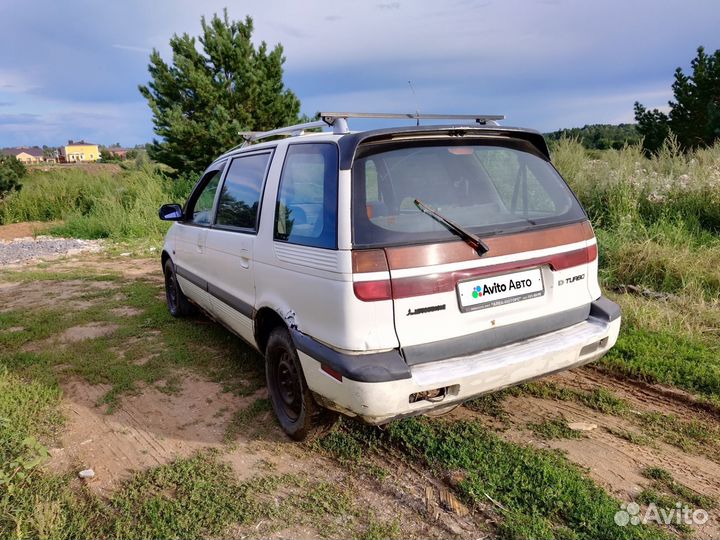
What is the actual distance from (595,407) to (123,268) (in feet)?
26.6

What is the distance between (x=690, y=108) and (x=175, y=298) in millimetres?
26277

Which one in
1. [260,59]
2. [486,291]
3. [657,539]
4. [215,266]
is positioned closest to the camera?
[657,539]

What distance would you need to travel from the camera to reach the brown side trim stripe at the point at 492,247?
2418 millimetres

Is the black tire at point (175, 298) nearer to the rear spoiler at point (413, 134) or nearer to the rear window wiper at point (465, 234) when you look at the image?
the rear spoiler at point (413, 134)

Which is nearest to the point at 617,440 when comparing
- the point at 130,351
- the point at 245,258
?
the point at 245,258

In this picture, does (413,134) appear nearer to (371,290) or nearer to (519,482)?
(371,290)

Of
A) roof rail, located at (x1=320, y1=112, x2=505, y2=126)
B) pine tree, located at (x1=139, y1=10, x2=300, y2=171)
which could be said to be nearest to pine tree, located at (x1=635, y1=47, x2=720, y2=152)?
pine tree, located at (x1=139, y1=10, x2=300, y2=171)

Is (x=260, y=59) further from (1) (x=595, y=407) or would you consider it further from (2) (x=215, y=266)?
(1) (x=595, y=407)

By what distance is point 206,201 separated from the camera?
454 cm

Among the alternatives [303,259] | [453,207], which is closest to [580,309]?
[453,207]

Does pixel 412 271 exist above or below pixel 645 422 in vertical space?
above

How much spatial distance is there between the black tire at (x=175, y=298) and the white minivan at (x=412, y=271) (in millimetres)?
2305

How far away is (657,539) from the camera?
2.16 m

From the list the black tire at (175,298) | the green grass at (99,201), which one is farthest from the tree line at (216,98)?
the black tire at (175,298)
